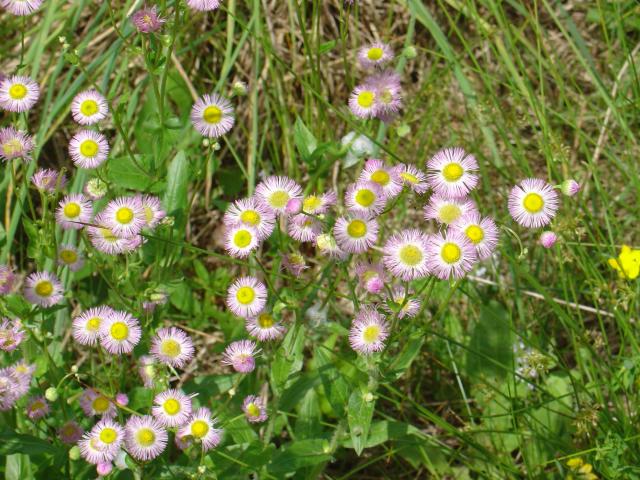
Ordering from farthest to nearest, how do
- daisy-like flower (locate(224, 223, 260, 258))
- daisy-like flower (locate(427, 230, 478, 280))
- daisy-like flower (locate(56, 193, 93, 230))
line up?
daisy-like flower (locate(56, 193, 93, 230)) → daisy-like flower (locate(224, 223, 260, 258)) → daisy-like flower (locate(427, 230, 478, 280))

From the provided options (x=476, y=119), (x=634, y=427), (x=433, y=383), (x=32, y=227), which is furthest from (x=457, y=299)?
(x=32, y=227)

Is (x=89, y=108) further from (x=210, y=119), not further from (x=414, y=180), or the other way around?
(x=414, y=180)

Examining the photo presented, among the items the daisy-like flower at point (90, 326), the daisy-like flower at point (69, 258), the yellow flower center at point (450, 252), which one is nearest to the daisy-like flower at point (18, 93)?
the daisy-like flower at point (69, 258)

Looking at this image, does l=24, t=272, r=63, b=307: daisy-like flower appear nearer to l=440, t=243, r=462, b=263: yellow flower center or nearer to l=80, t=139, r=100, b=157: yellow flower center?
l=80, t=139, r=100, b=157: yellow flower center

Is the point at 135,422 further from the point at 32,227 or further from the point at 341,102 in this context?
the point at 341,102

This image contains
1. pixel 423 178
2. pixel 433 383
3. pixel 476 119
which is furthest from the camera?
pixel 476 119

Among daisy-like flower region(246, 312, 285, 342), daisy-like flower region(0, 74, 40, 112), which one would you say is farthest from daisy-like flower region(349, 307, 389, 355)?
daisy-like flower region(0, 74, 40, 112)

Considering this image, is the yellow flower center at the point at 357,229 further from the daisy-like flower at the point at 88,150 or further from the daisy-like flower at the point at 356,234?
the daisy-like flower at the point at 88,150
